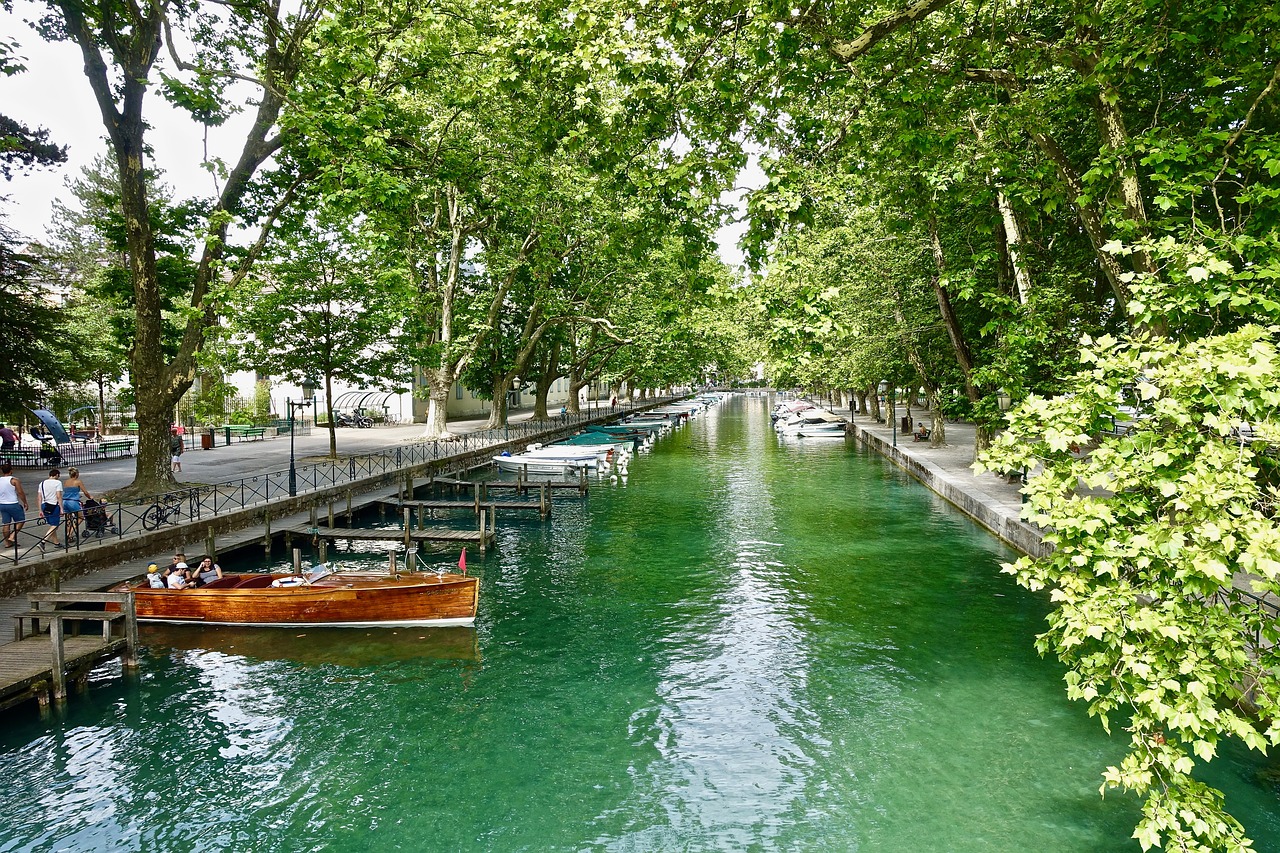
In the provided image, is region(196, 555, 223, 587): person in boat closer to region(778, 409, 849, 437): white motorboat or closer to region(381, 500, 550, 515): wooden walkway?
region(381, 500, 550, 515): wooden walkway

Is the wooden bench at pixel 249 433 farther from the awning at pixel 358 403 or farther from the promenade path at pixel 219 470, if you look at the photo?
the awning at pixel 358 403

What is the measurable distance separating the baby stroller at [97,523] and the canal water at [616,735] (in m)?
4.05

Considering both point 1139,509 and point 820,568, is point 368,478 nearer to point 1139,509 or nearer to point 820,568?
point 820,568

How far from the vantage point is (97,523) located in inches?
687

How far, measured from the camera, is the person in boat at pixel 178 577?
14844 mm

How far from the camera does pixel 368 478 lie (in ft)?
92.7

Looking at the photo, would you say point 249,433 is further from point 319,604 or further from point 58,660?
point 58,660

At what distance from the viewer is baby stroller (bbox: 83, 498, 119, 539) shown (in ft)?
56.2

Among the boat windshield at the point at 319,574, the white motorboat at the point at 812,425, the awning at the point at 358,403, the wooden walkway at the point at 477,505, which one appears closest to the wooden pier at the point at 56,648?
the boat windshield at the point at 319,574

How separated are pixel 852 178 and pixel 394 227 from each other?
13145mm

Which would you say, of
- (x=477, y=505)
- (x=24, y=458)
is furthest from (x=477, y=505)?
(x=24, y=458)

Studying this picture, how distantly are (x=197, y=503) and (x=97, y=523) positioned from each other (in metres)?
3.65

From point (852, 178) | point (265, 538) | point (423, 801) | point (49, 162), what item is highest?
point (49, 162)

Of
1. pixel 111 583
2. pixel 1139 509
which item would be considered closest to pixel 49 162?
pixel 111 583
